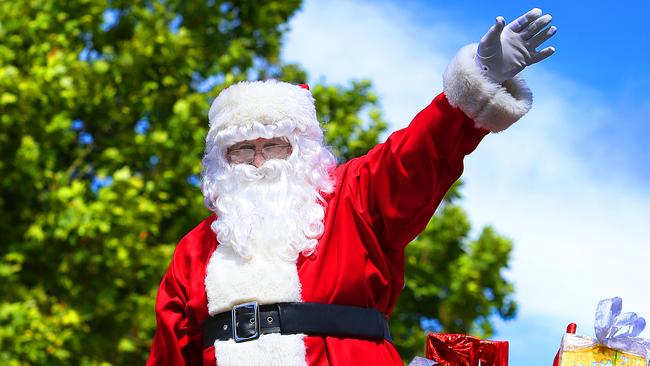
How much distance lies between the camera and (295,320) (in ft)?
9.44

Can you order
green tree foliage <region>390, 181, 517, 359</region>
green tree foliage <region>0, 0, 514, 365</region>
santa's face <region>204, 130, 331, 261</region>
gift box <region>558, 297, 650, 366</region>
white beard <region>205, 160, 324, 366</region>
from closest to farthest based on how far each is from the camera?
gift box <region>558, 297, 650, 366</region> < white beard <region>205, 160, 324, 366</region> < santa's face <region>204, 130, 331, 261</region> < green tree foliage <region>0, 0, 514, 365</region> < green tree foliage <region>390, 181, 517, 359</region>

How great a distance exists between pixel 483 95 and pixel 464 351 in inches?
34.7

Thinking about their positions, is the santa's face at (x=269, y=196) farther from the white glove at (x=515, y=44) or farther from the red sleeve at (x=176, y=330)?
the white glove at (x=515, y=44)

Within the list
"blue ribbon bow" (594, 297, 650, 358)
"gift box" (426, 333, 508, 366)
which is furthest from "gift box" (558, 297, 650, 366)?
"gift box" (426, 333, 508, 366)

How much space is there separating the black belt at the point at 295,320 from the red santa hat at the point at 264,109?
2.13 feet

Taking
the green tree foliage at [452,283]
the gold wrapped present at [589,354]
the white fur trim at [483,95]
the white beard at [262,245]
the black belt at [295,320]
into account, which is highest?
the green tree foliage at [452,283]

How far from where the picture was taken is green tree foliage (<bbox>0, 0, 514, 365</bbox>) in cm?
790

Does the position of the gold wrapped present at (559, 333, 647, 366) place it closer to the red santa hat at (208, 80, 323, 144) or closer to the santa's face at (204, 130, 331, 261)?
the santa's face at (204, 130, 331, 261)

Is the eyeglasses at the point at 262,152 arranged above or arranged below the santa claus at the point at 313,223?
above

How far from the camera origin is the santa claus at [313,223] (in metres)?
2.78

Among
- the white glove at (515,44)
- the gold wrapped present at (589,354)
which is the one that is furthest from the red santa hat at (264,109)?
the gold wrapped present at (589,354)

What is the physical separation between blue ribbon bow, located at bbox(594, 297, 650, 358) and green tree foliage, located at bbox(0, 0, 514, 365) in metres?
5.58

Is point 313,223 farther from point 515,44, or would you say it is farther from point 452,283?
point 452,283

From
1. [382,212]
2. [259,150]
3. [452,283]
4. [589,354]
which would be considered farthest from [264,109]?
[452,283]
